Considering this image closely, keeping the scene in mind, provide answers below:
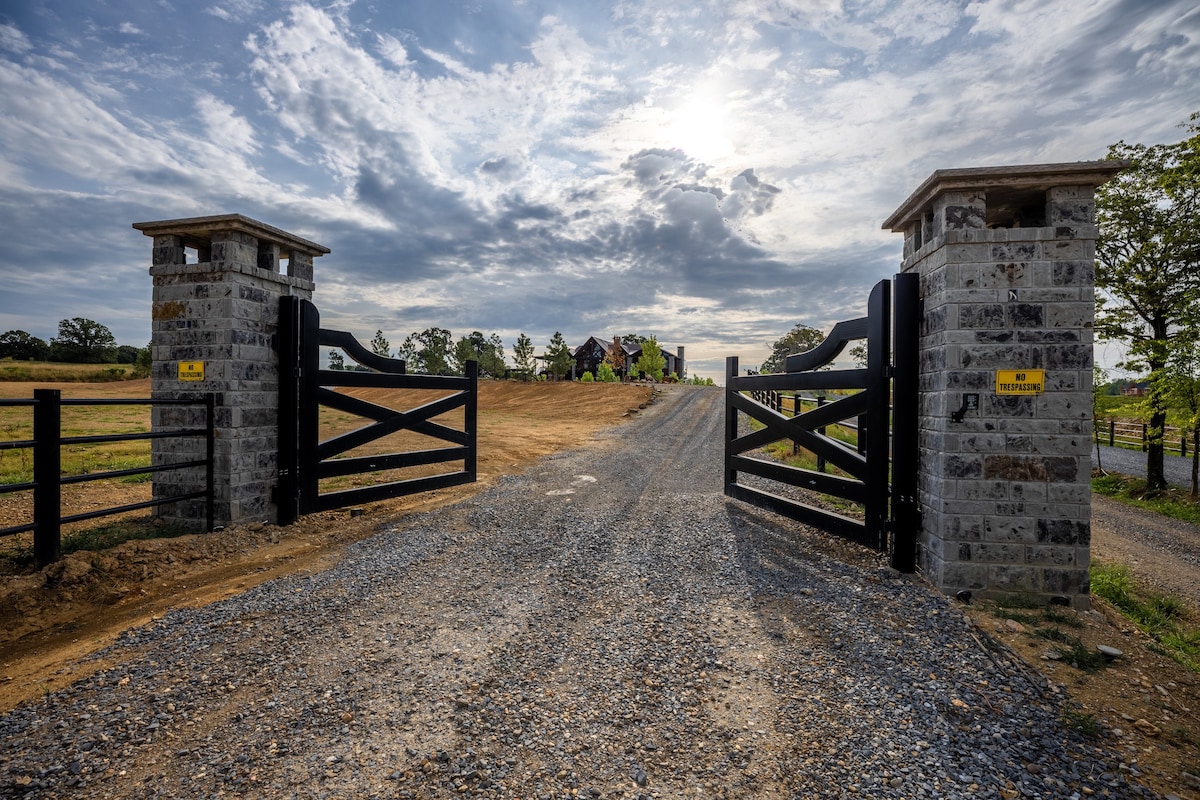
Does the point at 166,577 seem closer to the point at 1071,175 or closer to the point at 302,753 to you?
the point at 302,753

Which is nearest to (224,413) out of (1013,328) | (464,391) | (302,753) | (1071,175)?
(464,391)

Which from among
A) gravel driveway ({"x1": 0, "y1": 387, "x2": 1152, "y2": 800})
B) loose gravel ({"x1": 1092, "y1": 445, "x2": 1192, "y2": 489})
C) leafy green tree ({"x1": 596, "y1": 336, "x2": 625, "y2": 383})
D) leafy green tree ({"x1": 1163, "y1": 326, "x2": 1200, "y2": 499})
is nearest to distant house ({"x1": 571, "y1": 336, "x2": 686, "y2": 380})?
leafy green tree ({"x1": 596, "y1": 336, "x2": 625, "y2": 383})

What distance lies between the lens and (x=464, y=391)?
27.9ft

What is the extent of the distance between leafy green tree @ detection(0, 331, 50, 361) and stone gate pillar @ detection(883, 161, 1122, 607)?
6912cm

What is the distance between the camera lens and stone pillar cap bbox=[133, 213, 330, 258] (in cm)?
557

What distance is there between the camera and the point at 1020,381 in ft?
13.9

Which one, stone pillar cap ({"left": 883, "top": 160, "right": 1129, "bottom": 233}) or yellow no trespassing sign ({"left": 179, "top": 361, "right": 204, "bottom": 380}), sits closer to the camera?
stone pillar cap ({"left": 883, "top": 160, "right": 1129, "bottom": 233})

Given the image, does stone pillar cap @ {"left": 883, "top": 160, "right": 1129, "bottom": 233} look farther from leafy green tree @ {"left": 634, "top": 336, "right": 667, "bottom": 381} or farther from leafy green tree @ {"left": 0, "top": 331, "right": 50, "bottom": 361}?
leafy green tree @ {"left": 0, "top": 331, "right": 50, "bottom": 361}

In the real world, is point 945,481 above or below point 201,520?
above

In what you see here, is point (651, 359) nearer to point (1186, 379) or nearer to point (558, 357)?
point (558, 357)

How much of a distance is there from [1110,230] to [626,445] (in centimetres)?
1359

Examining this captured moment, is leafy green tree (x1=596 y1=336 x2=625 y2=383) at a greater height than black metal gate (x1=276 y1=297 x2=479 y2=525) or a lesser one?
greater

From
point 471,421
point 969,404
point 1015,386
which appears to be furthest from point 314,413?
point 1015,386

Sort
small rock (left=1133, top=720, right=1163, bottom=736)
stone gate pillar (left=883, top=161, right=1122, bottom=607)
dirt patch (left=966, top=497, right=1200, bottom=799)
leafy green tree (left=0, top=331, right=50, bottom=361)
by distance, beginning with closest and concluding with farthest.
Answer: dirt patch (left=966, top=497, right=1200, bottom=799) → small rock (left=1133, top=720, right=1163, bottom=736) → stone gate pillar (left=883, top=161, right=1122, bottom=607) → leafy green tree (left=0, top=331, right=50, bottom=361)
